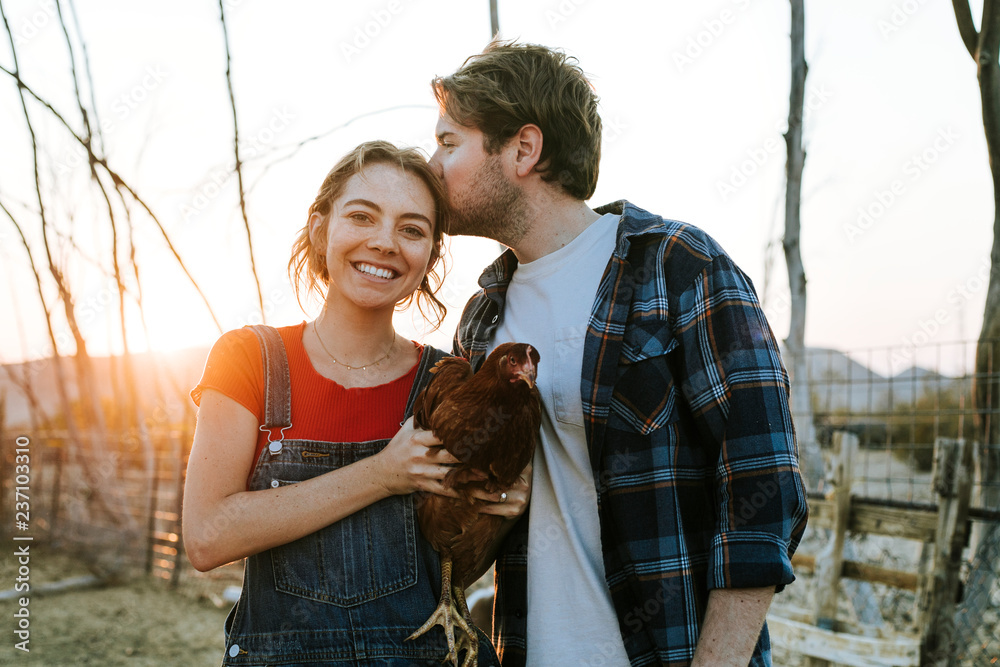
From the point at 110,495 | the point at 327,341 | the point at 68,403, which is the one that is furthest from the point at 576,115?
the point at 110,495

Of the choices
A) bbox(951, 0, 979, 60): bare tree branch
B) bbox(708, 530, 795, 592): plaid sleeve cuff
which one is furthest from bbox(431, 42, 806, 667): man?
bbox(951, 0, 979, 60): bare tree branch

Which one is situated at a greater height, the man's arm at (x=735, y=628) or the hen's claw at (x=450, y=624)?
the man's arm at (x=735, y=628)

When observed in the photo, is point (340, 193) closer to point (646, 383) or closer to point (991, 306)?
point (646, 383)

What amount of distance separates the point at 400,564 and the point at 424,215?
0.96 m

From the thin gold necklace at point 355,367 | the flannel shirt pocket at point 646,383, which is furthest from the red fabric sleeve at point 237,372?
the flannel shirt pocket at point 646,383

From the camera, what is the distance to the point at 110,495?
775 cm

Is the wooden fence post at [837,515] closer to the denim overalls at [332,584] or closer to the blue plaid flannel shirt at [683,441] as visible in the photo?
the blue plaid flannel shirt at [683,441]

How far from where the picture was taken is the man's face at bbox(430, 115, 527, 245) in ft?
6.34

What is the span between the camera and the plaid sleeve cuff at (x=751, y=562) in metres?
1.28

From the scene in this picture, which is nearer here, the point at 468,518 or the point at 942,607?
the point at 468,518

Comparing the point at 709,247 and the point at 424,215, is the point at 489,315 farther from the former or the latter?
the point at 709,247

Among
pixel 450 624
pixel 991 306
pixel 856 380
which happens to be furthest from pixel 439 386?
pixel 856 380

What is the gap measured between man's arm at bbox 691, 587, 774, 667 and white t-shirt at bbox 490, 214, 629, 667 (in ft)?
0.82

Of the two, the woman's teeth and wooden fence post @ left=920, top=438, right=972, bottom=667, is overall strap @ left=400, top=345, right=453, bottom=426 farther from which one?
wooden fence post @ left=920, top=438, right=972, bottom=667
